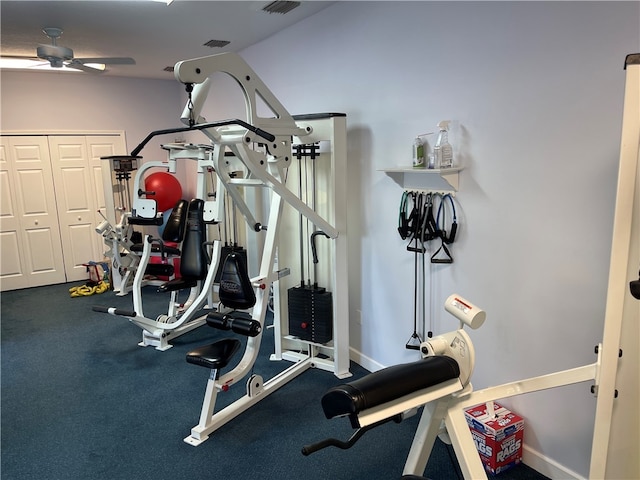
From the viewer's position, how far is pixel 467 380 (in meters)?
1.47

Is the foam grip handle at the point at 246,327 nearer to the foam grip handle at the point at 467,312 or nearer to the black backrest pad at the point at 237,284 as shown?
the black backrest pad at the point at 237,284

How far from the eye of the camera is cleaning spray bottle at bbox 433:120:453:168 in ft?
8.09

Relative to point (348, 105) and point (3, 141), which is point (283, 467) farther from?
point (3, 141)

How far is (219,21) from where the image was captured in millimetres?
3664

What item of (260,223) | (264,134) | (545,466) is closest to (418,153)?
(264,134)

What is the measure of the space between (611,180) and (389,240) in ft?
4.76

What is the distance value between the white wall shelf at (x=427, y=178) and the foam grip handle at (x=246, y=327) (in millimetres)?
1208

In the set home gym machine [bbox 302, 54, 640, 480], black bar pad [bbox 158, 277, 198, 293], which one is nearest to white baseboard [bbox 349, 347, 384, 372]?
black bar pad [bbox 158, 277, 198, 293]

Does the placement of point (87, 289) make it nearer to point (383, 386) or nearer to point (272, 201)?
point (272, 201)

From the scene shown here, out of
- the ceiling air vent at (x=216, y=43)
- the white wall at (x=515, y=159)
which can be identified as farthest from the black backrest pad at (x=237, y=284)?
the ceiling air vent at (x=216, y=43)

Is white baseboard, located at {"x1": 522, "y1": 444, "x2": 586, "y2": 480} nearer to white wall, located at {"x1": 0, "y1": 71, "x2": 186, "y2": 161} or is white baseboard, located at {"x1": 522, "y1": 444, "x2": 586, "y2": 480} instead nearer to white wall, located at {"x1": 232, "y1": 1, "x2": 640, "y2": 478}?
white wall, located at {"x1": 232, "y1": 1, "x2": 640, "y2": 478}

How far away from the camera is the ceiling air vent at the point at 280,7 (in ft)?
10.7

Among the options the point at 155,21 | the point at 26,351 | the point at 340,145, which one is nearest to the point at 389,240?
the point at 340,145

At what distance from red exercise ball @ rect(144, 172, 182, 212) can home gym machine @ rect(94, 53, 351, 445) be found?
63.9 inches
